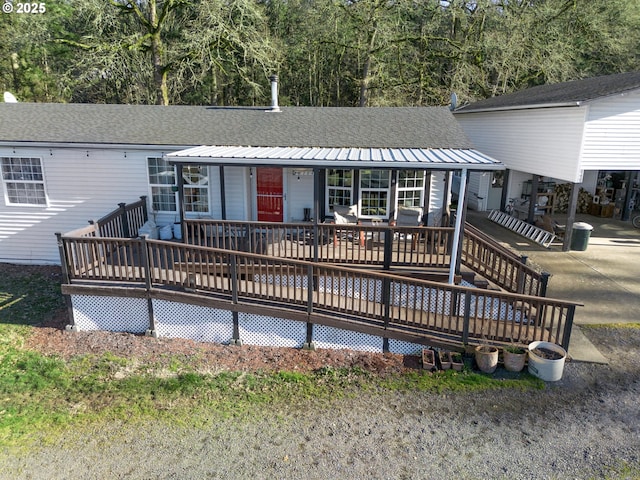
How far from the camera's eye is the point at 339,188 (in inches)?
429

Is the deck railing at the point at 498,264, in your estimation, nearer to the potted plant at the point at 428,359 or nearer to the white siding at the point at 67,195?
the potted plant at the point at 428,359

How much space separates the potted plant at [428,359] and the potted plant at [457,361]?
0.30 meters

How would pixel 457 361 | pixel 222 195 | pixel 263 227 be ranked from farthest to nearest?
1. pixel 222 195
2. pixel 263 227
3. pixel 457 361

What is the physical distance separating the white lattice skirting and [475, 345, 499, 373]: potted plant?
99cm

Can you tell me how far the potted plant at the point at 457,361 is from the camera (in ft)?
22.6

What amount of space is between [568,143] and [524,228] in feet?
11.6

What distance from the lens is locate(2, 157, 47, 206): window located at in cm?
1088

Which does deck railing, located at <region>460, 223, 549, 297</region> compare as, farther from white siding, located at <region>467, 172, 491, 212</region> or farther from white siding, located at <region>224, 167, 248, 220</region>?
white siding, located at <region>467, 172, 491, 212</region>

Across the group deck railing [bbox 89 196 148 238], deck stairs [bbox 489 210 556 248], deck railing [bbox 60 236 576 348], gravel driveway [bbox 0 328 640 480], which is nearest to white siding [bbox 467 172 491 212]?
deck stairs [bbox 489 210 556 248]

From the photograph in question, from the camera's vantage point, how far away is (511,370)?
22.5 feet

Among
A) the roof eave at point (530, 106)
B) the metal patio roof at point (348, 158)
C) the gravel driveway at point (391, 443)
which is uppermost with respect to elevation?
the roof eave at point (530, 106)

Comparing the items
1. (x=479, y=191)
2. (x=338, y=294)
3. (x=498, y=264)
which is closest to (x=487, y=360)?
(x=498, y=264)

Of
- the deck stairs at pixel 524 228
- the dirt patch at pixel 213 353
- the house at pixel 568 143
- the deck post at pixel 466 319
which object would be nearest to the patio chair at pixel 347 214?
the dirt patch at pixel 213 353

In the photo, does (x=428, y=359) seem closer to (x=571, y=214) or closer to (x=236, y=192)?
(x=236, y=192)
